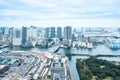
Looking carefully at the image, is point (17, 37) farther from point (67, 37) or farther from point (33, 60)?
point (33, 60)

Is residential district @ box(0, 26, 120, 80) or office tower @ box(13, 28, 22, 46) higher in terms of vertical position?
office tower @ box(13, 28, 22, 46)

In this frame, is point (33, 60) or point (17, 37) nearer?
point (33, 60)

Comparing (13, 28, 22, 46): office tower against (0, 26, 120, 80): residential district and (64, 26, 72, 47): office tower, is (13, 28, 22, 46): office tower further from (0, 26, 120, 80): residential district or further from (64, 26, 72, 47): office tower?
(64, 26, 72, 47): office tower

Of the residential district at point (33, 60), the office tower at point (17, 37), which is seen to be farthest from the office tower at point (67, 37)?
the office tower at point (17, 37)

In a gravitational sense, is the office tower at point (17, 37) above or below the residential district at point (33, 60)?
above

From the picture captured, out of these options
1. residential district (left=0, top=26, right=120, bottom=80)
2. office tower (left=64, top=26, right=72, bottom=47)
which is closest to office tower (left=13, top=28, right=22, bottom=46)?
residential district (left=0, top=26, right=120, bottom=80)

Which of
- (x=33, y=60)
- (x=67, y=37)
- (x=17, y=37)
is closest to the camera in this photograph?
Answer: (x=33, y=60)

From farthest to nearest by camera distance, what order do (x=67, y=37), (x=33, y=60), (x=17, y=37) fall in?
(x=17, y=37) < (x=67, y=37) < (x=33, y=60)

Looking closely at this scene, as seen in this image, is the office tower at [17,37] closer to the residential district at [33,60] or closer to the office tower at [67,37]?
the residential district at [33,60]

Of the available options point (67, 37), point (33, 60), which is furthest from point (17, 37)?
point (33, 60)

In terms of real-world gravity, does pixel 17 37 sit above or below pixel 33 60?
above

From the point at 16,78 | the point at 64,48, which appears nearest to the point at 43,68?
the point at 16,78

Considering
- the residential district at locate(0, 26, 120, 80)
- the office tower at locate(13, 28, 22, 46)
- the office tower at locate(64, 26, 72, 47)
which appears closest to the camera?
the residential district at locate(0, 26, 120, 80)
